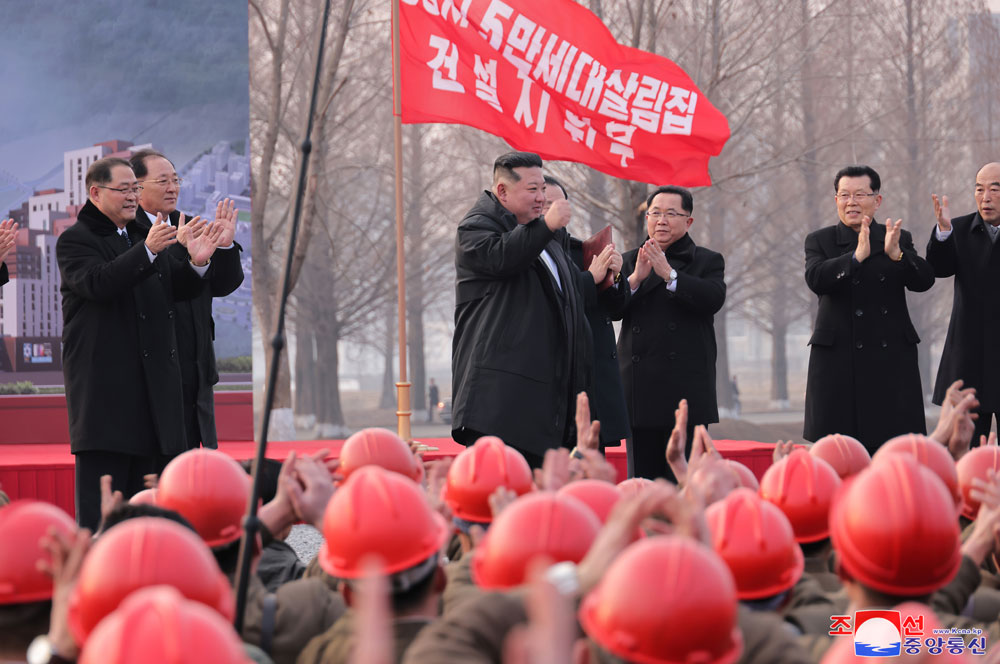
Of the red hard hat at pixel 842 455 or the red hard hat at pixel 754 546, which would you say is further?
the red hard hat at pixel 842 455

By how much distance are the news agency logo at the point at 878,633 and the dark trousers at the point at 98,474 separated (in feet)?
10.9

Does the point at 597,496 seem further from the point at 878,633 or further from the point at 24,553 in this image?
the point at 24,553

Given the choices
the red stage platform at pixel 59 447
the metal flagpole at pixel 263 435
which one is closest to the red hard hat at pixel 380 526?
the metal flagpole at pixel 263 435

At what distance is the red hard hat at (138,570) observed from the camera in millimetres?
2150

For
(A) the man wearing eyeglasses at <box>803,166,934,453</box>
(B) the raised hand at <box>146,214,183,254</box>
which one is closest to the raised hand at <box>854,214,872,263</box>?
(A) the man wearing eyeglasses at <box>803,166,934,453</box>

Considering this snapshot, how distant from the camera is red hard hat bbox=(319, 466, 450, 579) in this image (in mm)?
2607

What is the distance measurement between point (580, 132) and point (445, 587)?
4824 mm

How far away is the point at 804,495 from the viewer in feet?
11.0

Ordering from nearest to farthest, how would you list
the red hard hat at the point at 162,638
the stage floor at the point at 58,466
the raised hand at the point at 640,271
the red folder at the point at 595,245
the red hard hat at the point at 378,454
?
the red hard hat at the point at 162,638 → the red hard hat at the point at 378,454 → the raised hand at the point at 640,271 → the red folder at the point at 595,245 → the stage floor at the point at 58,466

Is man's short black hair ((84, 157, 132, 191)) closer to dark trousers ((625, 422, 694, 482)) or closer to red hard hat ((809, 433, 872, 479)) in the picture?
dark trousers ((625, 422, 694, 482))

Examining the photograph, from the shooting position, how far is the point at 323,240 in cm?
2481

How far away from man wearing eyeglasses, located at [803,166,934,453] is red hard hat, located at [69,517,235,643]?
4404mm

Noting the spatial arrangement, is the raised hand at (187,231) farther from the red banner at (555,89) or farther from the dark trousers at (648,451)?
the dark trousers at (648,451)

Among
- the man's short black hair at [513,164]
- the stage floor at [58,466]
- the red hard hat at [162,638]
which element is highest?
the man's short black hair at [513,164]
